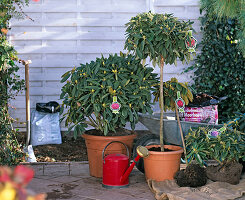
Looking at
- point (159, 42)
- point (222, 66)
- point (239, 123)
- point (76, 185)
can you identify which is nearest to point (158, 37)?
point (159, 42)

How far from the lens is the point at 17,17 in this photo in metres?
4.81

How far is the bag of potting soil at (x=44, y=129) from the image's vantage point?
15.3 feet

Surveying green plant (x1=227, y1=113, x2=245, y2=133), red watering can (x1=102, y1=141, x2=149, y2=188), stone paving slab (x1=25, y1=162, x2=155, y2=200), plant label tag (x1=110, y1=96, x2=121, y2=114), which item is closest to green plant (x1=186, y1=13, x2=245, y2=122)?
green plant (x1=227, y1=113, x2=245, y2=133)

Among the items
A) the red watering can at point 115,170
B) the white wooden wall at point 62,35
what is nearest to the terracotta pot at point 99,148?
the red watering can at point 115,170

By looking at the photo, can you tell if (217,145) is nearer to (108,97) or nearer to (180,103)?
(180,103)

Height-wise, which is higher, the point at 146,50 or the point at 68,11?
the point at 68,11

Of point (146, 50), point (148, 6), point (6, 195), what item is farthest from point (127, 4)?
point (6, 195)

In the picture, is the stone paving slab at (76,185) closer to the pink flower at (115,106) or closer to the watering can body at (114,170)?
the watering can body at (114,170)

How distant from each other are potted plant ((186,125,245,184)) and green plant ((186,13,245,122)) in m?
1.72

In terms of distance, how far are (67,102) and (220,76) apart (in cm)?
228

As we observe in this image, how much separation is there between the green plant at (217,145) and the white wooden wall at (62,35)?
2.09 m

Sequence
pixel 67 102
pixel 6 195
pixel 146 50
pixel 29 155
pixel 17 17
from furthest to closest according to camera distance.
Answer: pixel 17 17, pixel 29 155, pixel 67 102, pixel 146 50, pixel 6 195

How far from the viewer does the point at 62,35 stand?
489cm

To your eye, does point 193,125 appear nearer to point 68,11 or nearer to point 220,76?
point 220,76
